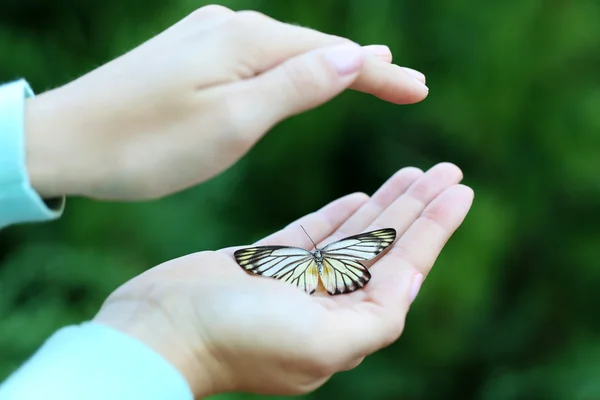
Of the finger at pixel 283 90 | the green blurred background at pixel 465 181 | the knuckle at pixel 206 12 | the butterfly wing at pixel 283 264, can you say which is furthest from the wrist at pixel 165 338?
the green blurred background at pixel 465 181

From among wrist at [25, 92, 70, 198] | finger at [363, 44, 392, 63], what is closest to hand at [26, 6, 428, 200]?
wrist at [25, 92, 70, 198]

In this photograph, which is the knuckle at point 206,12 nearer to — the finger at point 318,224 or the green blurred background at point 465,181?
the finger at point 318,224

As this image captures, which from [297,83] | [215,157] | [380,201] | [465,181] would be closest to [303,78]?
[297,83]

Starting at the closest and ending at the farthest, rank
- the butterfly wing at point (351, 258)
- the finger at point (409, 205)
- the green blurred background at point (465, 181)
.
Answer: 1. the butterfly wing at point (351, 258)
2. the finger at point (409, 205)
3. the green blurred background at point (465, 181)

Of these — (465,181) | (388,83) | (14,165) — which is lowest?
(465,181)

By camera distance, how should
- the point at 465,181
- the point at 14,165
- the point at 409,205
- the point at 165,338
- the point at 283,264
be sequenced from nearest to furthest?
the point at 14,165 < the point at 165,338 < the point at 283,264 < the point at 409,205 < the point at 465,181

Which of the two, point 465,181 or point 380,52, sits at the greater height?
point 380,52

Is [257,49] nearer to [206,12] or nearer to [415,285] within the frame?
[206,12]

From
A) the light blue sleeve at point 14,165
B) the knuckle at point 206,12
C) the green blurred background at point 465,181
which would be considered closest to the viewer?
the light blue sleeve at point 14,165
